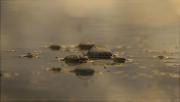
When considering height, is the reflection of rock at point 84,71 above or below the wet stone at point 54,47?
below

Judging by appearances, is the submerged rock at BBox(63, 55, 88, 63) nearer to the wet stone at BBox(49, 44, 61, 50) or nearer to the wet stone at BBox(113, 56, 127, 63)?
the wet stone at BBox(113, 56, 127, 63)

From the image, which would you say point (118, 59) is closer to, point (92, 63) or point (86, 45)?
point (92, 63)

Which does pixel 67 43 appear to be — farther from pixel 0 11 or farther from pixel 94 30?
pixel 0 11

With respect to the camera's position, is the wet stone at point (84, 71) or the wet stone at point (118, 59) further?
the wet stone at point (118, 59)

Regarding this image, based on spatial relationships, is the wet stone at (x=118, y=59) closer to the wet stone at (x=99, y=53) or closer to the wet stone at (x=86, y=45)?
the wet stone at (x=99, y=53)

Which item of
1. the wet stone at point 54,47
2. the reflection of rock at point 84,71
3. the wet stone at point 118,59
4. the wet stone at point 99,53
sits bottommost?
the reflection of rock at point 84,71

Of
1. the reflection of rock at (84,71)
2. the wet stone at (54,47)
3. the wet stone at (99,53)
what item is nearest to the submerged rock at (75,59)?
the wet stone at (99,53)

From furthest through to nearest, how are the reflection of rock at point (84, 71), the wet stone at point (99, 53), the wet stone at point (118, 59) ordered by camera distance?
the wet stone at point (99, 53)
the wet stone at point (118, 59)
the reflection of rock at point (84, 71)
